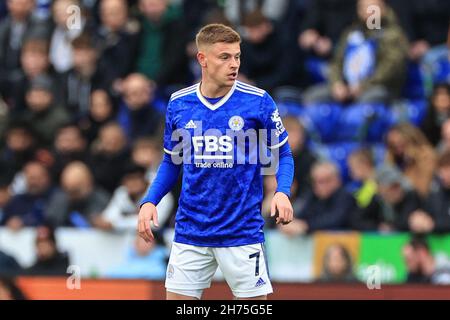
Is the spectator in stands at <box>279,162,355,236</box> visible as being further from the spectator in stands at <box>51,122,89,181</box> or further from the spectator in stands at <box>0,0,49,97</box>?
the spectator in stands at <box>0,0,49,97</box>

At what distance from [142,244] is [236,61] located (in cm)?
467

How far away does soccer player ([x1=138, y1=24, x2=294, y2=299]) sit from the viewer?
758 centimetres

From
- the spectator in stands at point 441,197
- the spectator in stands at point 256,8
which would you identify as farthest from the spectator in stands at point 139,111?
the spectator in stands at point 441,197

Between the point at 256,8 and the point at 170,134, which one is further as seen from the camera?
the point at 256,8

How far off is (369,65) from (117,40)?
3.04 metres

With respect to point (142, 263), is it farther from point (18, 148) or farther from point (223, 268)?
point (223, 268)

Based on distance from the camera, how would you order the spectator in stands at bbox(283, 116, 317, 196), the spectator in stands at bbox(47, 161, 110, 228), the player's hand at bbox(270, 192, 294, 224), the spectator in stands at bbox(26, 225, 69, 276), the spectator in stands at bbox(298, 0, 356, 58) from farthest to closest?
the spectator in stands at bbox(298, 0, 356, 58) < the spectator in stands at bbox(47, 161, 110, 228) < the spectator in stands at bbox(283, 116, 317, 196) < the spectator in stands at bbox(26, 225, 69, 276) < the player's hand at bbox(270, 192, 294, 224)

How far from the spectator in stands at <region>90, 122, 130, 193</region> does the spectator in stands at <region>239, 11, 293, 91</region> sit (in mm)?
1595

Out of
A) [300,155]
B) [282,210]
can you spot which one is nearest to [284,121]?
[300,155]

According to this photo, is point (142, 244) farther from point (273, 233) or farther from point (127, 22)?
point (127, 22)

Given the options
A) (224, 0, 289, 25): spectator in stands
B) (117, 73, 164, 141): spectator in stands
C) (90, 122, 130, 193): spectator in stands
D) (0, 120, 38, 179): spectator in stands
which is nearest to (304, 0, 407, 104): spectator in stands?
(224, 0, 289, 25): spectator in stands

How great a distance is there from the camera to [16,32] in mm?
15086

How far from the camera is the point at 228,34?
7.57m

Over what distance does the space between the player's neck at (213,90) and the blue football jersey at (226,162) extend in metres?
0.03
